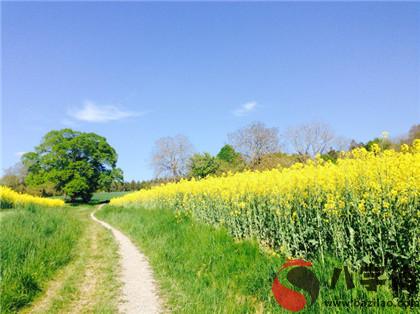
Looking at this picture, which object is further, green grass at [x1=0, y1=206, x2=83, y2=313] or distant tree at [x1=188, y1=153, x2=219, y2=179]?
distant tree at [x1=188, y1=153, x2=219, y2=179]

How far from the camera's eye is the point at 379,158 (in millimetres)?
5613

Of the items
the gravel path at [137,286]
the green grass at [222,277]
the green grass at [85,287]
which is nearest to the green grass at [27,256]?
the green grass at [85,287]

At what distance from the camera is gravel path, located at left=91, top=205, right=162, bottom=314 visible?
5.78 metres

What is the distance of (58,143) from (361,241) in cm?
5612

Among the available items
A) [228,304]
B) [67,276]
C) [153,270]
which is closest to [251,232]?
[153,270]

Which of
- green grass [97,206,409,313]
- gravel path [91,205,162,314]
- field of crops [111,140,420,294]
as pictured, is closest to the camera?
green grass [97,206,409,313]

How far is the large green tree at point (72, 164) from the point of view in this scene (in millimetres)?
50688

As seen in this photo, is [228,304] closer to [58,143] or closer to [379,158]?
[379,158]

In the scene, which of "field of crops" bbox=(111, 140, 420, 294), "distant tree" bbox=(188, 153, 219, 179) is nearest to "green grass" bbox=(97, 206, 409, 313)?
"field of crops" bbox=(111, 140, 420, 294)

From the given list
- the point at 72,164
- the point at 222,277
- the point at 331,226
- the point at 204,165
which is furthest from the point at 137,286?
the point at 72,164

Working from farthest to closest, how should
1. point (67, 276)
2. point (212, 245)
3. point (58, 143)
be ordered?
point (58, 143) → point (212, 245) → point (67, 276)

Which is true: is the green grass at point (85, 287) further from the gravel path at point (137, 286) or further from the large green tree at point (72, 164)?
the large green tree at point (72, 164)

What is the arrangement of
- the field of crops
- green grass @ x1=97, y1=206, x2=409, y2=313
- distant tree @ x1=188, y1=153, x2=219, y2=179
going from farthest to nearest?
distant tree @ x1=188, y1=153, x2=219, y2=179
the field of crops
green grass @ x1=97, y1=206, x2=409, y2=313

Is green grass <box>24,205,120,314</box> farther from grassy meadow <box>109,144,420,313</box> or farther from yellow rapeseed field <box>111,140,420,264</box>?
yellow rapeseed field <box>111,140,420,264</box>
